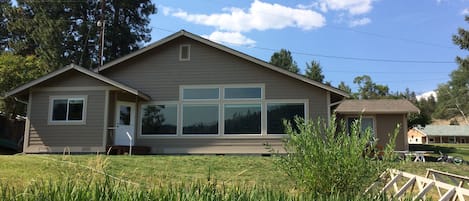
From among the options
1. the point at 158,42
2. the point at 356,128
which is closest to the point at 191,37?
the point at 158,42

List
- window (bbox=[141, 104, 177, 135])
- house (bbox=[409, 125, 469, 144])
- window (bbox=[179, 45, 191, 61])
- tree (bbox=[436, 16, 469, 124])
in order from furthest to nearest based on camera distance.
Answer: tree (bbox=[436, 16, 469, 124]) → house (bbox=[409, 125, 469, 144]) → window (bbox=[179, 45, 191, 61]) → window (bbox=[141, 104, 177, 135])

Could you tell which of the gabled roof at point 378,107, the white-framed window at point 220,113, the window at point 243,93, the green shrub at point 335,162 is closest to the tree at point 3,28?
the white-framed window at point 220,113

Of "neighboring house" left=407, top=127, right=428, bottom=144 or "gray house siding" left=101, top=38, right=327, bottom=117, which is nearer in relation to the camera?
"gray house siding" left=101, top=38, right=327, bottom=117

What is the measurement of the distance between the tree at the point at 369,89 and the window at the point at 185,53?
42.1 m

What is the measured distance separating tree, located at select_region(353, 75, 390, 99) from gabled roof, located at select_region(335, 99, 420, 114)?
3043cm

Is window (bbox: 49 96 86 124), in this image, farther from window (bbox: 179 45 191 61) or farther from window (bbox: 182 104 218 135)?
window (bbox: 179 45 191 61)

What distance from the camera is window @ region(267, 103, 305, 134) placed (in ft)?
50.5

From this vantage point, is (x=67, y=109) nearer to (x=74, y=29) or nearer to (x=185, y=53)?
(x=185, y=53)

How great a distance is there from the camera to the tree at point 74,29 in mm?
29141

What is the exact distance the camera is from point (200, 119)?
52.2 feet

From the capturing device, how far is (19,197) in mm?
3273

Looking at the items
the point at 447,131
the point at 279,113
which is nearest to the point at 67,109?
the point at 279,113

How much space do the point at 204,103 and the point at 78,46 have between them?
17.8 m

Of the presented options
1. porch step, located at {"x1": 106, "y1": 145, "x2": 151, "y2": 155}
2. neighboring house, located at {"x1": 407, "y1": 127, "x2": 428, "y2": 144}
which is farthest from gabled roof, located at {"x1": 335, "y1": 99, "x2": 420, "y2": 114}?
neighboring house, located at {"x1": 407, "y1": 127, "x2": 428, "y2": 144}
